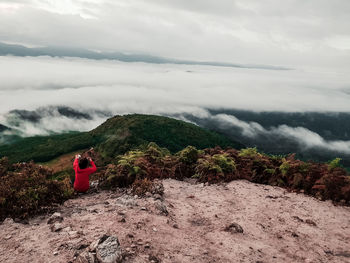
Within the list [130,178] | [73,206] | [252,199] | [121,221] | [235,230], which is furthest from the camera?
[130,178]

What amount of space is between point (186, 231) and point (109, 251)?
8.27 ft

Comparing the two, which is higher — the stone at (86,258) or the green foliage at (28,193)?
the stone at (86,258)

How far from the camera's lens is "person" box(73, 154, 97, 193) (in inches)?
388

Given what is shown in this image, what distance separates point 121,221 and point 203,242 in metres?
2.26

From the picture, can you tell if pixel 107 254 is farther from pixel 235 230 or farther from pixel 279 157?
pixel 279 157

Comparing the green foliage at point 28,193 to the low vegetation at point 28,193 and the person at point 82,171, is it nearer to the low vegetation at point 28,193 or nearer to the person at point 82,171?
the low vegetation at point 28,193

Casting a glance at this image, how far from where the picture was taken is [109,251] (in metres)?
5.22

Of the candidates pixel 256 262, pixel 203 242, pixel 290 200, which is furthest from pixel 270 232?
pixel 290 200

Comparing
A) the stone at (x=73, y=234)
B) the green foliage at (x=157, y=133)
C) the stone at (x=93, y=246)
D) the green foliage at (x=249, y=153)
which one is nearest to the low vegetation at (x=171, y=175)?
the green foliage at (x=249, y=153)

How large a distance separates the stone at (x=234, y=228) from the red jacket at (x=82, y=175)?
18.4 feet

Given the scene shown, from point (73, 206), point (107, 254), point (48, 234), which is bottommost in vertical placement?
point (73, 206)

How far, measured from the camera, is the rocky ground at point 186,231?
222 inches

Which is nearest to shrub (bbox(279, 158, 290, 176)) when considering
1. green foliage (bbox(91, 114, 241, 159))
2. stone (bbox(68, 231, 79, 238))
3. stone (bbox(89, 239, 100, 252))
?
stone (bbox(89, 239, 100, 252))

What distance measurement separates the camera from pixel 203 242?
656cm
